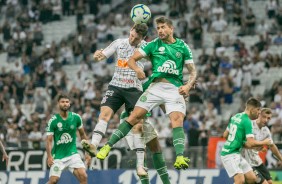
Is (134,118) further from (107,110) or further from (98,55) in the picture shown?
(98,55)

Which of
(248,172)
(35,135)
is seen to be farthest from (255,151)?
(35,135)

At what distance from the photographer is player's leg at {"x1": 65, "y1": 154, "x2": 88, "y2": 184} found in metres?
21.4

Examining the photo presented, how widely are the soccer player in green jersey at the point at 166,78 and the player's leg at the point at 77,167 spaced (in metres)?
2.98

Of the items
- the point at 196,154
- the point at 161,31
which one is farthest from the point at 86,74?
the point at 161,31

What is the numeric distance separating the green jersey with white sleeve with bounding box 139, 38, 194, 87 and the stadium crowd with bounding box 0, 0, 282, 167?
10474 millimetres

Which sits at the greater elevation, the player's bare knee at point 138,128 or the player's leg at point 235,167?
the player's bare knee at point 138,128

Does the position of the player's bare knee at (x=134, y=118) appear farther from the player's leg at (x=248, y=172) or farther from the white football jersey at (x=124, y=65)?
the player's leg at (x=248, y=172)

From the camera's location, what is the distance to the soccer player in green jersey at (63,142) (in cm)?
→ 2152

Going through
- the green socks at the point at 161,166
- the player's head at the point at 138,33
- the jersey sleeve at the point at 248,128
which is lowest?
the green socks at the point at 161,166

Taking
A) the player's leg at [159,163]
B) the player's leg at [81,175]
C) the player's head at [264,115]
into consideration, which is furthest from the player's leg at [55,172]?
the player's head at [264,115]

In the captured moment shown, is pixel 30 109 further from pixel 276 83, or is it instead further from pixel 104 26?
pixel 276 83

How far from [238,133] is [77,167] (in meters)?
3.53

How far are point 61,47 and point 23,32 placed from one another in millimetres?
2299

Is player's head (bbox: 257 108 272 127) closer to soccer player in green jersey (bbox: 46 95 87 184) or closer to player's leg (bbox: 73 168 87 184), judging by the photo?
soccer player in green jersey (bbox: 46 95 87 184)
